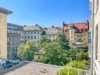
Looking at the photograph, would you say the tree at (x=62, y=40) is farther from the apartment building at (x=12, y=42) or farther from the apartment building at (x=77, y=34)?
the apartment building at (x=12, y=42)

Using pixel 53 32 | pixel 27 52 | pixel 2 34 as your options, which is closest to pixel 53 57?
pixel 27 52

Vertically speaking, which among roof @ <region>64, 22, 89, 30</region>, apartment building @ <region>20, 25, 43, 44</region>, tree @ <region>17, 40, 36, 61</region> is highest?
roof @ <region>64, 22, 89, 30</region>

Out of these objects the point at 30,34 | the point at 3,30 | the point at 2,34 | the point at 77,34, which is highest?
the point at 30,34

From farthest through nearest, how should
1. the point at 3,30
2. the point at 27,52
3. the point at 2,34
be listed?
the point at 27,52, the point at 3,30, the point at 2,34

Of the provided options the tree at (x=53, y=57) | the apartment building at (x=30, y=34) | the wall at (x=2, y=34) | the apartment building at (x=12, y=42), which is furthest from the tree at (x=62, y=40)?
the wall at (x=2, y=34)

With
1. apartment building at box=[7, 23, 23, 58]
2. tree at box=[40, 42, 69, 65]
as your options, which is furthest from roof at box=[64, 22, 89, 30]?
tree at box=[40, 42, 69, 65]

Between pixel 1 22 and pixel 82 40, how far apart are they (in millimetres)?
31787

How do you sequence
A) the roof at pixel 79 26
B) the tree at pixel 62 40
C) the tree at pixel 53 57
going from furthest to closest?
1. the roof at pixel 79 26
2. the tree at pixel 62 40
3. the tree at pixel 53 57

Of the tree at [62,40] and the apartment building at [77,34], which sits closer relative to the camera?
the tree at [62,40]

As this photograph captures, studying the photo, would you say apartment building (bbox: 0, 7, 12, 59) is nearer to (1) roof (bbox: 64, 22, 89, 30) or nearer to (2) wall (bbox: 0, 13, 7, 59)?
(2) wall (bbox: 0, 13, 7, 59)

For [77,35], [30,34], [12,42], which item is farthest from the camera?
[30,34]

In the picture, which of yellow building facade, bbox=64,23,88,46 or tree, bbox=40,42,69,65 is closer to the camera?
tree, bbox=40,42,69,65

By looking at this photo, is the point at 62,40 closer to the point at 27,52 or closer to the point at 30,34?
the point at 27,52

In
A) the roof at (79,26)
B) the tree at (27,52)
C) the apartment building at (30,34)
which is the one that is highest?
the roof at (79,26)
